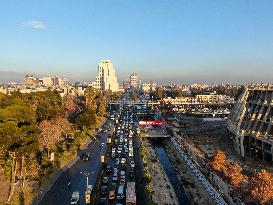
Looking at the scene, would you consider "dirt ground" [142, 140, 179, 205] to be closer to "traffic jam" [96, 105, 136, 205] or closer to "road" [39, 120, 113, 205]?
"traffic jam" [96, 105, 136, 205]

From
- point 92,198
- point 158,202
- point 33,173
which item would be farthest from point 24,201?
point 158,202

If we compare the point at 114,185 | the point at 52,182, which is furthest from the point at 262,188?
the point at 52,182

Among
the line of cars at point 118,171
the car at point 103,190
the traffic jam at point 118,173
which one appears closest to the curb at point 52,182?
the traffic jam at point 118,173

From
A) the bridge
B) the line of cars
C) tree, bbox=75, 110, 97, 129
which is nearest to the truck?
the line of cars

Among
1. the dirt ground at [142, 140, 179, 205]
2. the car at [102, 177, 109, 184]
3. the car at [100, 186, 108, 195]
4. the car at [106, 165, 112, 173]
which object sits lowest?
the dirt ground at [142, 140, 179, 205]

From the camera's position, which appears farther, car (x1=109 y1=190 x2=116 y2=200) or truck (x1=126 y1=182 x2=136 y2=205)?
car (x1=109 y1=190 x2=116 y2=200)

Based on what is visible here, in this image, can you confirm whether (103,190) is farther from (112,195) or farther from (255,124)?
(255,124)

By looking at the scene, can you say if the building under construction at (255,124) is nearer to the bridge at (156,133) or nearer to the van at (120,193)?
the bridge at (156,133)

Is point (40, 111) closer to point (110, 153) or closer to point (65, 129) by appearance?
point (65, 129)
